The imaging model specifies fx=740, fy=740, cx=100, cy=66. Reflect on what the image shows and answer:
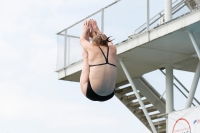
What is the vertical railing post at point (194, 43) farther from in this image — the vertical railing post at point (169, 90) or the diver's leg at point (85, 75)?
the diver's leg at point (85, 75)

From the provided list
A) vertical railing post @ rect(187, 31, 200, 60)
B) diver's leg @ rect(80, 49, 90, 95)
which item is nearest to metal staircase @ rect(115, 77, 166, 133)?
vertical railing post @ rect(187, 31, 200, 60)

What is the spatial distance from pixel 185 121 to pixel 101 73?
8812 millimetres

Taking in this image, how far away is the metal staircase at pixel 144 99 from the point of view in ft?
79.0

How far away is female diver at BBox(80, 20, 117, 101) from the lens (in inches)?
459

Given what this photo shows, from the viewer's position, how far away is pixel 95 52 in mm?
11742

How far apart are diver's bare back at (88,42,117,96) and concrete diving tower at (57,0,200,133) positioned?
703 centimetres

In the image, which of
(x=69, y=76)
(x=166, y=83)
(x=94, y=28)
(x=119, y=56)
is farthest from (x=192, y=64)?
(x=94, y=28)

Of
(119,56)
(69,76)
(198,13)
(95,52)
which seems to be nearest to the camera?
(95,52)

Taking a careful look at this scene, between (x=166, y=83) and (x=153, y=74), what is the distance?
3.51 feet

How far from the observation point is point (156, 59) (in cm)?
2194

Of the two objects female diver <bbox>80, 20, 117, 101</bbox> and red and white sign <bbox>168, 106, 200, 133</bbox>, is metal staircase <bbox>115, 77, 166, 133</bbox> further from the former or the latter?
female diver <bbox>80, 20, 117, 101</bbox>

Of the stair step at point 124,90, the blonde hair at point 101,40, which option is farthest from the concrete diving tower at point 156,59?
the blonde hair at point 101,40

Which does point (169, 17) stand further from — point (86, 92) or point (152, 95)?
point (86, 92)

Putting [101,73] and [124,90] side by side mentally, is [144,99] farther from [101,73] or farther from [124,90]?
[101,73]
